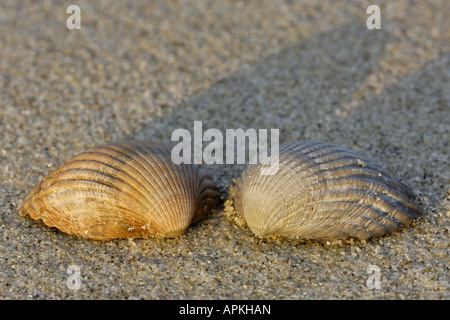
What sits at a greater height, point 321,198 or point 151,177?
point 151,177

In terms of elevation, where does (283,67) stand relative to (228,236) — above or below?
above

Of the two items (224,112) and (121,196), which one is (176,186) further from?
(224,112)

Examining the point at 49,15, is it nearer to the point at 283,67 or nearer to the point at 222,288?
the point at 283,67

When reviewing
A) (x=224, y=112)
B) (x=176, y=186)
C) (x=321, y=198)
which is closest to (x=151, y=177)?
(x=176, y=186)

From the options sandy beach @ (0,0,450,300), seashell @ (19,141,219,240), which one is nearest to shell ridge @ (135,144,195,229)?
seashell @ (19,141,219,240)
